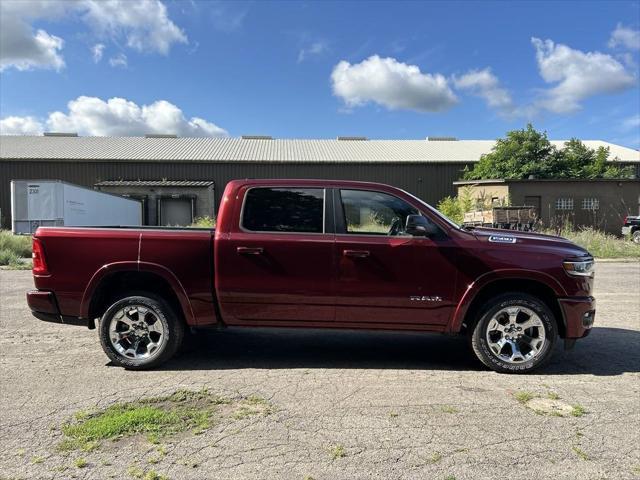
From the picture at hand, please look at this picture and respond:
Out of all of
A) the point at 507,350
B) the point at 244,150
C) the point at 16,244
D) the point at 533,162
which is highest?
the point at 244,150

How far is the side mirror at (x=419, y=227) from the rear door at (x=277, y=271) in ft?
2.56

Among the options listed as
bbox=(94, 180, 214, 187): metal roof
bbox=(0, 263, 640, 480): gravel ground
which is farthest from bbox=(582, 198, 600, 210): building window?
bbox=(0, 263, 640, 480): gravel ground

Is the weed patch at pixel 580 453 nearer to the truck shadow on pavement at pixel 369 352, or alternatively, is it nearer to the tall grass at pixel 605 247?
the truck shadow on pavement at pixel 369 352

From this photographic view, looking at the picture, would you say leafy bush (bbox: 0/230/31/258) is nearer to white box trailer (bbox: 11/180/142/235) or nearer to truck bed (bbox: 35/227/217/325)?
white box trailer (bbox: 11/180/142/235)

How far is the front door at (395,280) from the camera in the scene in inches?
198

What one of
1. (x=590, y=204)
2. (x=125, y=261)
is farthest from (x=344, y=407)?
(x=590, y=204)

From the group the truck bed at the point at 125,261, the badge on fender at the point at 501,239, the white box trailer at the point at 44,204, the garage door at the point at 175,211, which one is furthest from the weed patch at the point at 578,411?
the garage door at the point at 175,211

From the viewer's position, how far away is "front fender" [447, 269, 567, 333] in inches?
197

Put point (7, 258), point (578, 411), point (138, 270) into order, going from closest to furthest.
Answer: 1. point (578, 411)
2. point (138, 270)
3. point (7, 258)

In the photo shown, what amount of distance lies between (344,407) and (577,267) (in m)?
2.75

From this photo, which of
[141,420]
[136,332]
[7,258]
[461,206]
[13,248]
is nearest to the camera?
[141,420]

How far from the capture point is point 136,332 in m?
5.23

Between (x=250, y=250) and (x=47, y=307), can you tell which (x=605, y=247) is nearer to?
(x=250, y=250)

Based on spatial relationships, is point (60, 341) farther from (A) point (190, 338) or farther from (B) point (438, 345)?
(B) point (438, 345)
